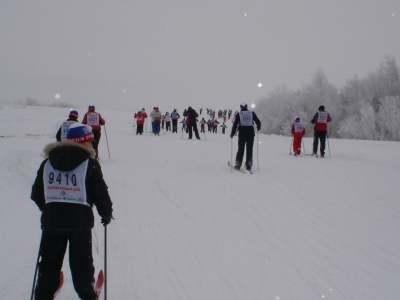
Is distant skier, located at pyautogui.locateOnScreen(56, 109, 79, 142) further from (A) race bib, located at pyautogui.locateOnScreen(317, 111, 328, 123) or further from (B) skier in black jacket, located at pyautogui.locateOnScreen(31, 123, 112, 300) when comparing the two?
(A) race bib, located at pyautogui.locateOnScreen(317, 111, 328, 123)

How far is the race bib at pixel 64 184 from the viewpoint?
2.56 m

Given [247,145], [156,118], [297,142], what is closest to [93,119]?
[247,145]

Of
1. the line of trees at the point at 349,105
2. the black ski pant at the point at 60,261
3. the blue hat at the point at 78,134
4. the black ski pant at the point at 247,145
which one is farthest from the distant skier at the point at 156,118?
the line of trees at the point at 349,105

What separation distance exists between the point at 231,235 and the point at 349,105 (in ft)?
118

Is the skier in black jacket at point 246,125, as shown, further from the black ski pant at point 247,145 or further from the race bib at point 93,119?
the race bib at point 93,119

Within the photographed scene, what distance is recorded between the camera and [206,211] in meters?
5.66

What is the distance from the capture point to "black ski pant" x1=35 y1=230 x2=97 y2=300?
259 cm

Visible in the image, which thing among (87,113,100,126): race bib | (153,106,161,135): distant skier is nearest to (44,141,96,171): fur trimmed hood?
(87,113,100,126): race bib

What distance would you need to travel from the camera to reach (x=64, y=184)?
2.55 m

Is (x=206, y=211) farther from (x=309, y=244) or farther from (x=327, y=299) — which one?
(x=327, y=299)

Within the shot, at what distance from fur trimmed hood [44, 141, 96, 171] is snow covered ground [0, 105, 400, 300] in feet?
5.28

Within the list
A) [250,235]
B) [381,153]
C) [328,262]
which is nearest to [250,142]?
[250,235]

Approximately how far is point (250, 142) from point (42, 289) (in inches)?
286

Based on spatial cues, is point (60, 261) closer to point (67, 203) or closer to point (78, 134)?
point (67, 203)
